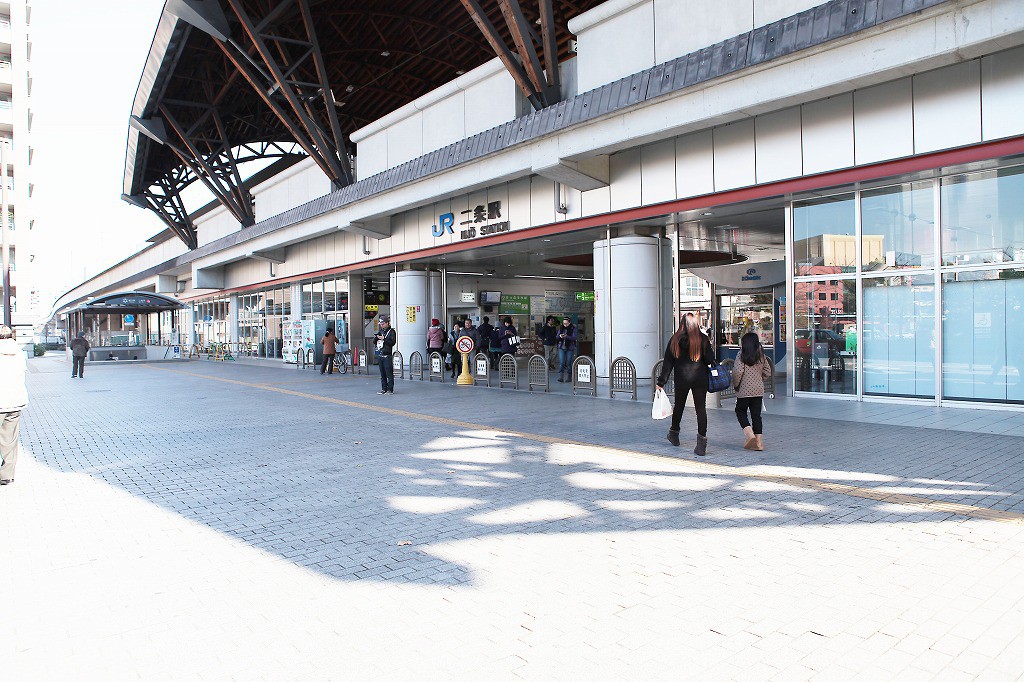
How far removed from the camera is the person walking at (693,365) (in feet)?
25.6

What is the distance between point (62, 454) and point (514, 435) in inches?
234

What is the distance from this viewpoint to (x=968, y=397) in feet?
35.5

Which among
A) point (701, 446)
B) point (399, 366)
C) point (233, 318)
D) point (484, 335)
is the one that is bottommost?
point (701, 446)

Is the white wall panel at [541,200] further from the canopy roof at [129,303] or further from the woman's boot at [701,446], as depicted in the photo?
the canopy roof at [129,303]

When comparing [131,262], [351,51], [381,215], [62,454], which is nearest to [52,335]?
[131,262]

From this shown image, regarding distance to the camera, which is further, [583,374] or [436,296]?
[436,296]

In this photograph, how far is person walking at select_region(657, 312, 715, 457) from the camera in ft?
25.6

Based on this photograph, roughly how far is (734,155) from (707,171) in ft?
2.03

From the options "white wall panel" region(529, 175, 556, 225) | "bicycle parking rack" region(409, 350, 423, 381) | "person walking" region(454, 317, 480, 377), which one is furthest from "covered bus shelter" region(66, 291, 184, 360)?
"white wall panel" region(529, 175, 556, 225)

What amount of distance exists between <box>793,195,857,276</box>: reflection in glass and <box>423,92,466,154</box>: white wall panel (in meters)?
8.56

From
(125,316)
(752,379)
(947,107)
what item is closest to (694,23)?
(947,107)

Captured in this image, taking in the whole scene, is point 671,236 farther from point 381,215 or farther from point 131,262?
point 131,262

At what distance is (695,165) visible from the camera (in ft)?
42.8

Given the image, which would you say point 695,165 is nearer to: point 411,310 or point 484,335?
point 484,335
